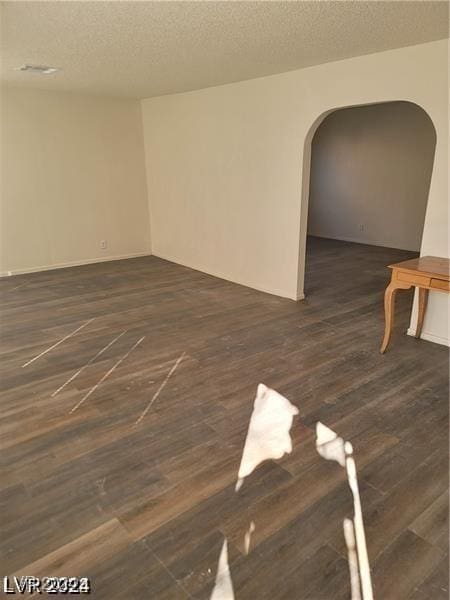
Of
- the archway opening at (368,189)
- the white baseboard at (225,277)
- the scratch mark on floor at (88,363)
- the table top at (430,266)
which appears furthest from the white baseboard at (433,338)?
the scratch mark on floor at (88,363)

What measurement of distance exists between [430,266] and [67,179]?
489 centimetres

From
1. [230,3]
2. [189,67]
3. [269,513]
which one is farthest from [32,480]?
[189,67]

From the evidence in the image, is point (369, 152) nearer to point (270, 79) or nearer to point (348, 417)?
point (270, 79)

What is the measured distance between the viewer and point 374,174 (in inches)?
283

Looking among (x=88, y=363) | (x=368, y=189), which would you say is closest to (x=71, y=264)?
(x=88, y=363)

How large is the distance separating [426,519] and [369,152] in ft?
22.2

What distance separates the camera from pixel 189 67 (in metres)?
3.76

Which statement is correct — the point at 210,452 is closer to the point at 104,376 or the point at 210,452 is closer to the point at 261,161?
the point at 104,376

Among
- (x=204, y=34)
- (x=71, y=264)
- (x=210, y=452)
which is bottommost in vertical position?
(x=210, y=452)

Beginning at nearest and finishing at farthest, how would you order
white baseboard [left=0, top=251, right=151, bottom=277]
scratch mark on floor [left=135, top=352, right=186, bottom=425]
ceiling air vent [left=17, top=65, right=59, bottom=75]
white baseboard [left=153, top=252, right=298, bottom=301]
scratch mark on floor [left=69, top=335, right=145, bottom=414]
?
scratch mark on floor [left=135, top=352, right=186, bottom=425], scratch mark on floor [left=69, top=335, right=145, bottom=414], ceiling air vent [left=17, top=65, right=59, bottom=75], white baseboard [left=153, top=252, right=298, bottom=301], white baseboard [left=0, top=251, right=151, bottom=277]

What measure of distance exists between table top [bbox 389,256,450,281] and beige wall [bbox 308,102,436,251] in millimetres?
4024

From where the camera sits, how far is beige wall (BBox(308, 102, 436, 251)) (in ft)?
21.6

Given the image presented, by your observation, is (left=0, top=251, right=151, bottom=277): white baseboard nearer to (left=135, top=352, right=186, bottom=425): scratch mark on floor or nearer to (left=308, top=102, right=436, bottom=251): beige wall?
(left=135, top=352, right=186, bottom=425): scratch mark on floor

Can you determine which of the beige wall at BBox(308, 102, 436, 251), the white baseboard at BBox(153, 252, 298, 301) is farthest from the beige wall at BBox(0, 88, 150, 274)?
the beige wall at BBox(308, 102, 436, 251)
